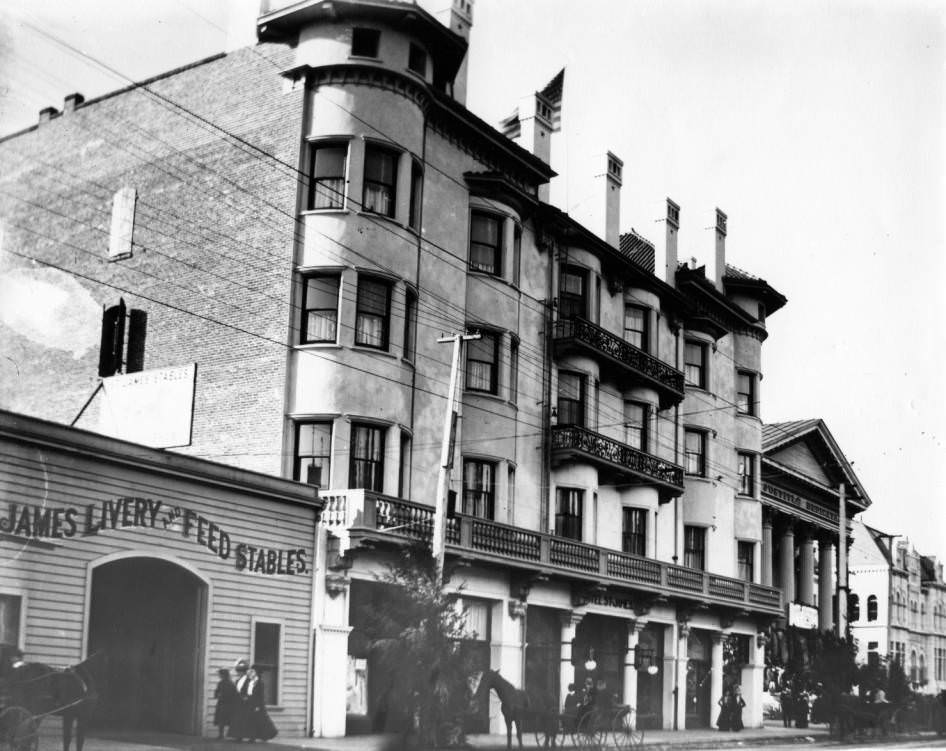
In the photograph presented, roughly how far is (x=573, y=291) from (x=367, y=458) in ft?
39.1

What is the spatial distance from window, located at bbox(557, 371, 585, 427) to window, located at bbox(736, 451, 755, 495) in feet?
41.4

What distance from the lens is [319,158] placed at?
30922mm

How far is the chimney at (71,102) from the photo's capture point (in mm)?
36188

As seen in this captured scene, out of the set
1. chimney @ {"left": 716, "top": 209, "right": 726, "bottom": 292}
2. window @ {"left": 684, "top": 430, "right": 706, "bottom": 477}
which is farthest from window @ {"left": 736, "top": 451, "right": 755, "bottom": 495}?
chimney @ {"left": 716, "top": 209, "right": 726, "bottom": 292}

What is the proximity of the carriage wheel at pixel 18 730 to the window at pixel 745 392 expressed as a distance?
118 feet

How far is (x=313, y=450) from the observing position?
2967 cm

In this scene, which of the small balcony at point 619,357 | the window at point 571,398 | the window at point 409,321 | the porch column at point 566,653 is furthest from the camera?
the window at point 571,398

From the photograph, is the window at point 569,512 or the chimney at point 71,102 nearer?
the chimney at point 71,102

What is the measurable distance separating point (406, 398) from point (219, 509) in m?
7.52

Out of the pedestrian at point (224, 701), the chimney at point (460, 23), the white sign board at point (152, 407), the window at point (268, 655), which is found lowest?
the pedestrian at point (224, 701)

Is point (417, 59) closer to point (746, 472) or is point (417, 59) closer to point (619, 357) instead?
point (619, 357)

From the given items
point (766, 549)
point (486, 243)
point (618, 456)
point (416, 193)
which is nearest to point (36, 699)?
point (416, 193)

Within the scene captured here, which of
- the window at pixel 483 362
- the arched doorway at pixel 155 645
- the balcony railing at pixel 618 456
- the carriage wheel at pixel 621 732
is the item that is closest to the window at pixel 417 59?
the window at pixel 483 362

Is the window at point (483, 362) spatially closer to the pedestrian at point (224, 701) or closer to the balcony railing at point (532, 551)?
the balcony railing at point (532, 551)
